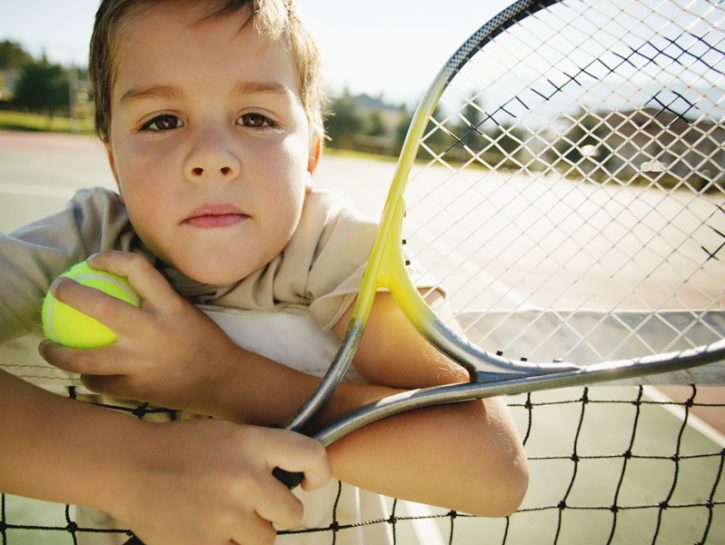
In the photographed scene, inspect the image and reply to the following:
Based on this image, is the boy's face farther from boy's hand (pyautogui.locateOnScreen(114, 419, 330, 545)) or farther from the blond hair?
boy's hand (pyautogui.locateOnScreen(114, 419, 330, 545))

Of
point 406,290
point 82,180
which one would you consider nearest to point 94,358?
point 406,290

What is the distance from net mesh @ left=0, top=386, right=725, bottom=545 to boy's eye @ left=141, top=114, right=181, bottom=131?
29.4 inches

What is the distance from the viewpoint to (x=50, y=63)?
17484 millimetres

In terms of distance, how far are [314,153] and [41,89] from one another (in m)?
19.8

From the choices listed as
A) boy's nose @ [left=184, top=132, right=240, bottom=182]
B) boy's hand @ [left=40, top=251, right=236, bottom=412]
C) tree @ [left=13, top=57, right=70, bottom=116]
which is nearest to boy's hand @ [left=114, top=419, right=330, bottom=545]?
boy's hand @ [left=40, top=251, right=236, bottom=412]

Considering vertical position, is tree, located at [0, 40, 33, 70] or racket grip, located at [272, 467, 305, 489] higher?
tree, located at [0, 40, 33, 70]

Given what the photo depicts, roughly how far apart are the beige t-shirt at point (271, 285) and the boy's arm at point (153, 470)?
0.20 meters

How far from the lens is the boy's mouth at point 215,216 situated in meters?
0.70

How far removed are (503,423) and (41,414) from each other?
0.52 metres

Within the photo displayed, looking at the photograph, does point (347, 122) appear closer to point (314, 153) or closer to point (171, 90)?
point (314, 153)

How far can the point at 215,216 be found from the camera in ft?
2.33

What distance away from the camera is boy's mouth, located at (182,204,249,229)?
0.70 m

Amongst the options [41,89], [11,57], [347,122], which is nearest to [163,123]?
[41,89]

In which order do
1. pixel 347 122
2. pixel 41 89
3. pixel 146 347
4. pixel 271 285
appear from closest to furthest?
1. pixel 146 347
2. pixel 271 285
3. pixel 41 89
4. pixel 347 122
